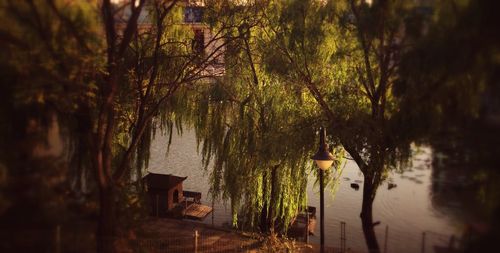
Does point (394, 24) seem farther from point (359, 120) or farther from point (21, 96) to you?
point (21, 96)

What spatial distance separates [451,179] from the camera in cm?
704

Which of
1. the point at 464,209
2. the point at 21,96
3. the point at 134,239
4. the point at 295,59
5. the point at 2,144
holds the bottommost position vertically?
the point at 134,239

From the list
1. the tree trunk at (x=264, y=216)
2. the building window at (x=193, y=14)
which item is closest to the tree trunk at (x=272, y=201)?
the tree trunk at (x=264, y=216)

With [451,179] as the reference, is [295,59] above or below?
above

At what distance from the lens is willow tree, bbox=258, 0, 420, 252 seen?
28.3ft

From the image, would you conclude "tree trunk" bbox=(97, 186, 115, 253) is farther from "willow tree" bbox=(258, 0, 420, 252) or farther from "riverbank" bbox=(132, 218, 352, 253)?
"willow tree" bbox=(258, 0, 420, 252)

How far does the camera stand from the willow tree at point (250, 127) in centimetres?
1229

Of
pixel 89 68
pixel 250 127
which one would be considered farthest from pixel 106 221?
pixel 250 127

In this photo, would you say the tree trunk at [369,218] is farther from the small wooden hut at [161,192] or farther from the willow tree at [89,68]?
the small wooden hut at [161,192]

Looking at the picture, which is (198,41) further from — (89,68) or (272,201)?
(89,68)

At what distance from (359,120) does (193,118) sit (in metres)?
6.65

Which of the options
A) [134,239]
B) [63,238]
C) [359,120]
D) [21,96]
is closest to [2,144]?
[21,96]

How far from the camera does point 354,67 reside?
9953 millimetres

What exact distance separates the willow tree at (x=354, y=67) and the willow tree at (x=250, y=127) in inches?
38.1
